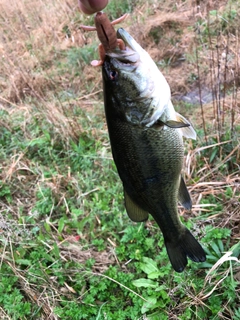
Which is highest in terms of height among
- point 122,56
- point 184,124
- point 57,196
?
point 122,56

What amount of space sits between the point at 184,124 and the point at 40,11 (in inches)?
255

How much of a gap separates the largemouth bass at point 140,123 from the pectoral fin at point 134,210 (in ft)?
0.13

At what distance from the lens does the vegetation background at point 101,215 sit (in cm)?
245

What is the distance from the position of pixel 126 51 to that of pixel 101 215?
82.5 inches

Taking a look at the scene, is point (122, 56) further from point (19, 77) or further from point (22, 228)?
point (19, 77)

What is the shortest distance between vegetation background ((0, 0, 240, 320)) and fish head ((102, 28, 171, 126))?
4.00 feet

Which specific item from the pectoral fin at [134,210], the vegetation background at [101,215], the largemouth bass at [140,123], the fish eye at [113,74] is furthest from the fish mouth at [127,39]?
the vegetation background at [101,215]

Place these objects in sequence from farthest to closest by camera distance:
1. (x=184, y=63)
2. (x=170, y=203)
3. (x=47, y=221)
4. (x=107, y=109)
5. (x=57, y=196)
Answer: (x=184, y=63), (x=57, y=196), (x=47, y=221), (x=170, y=203), (x=107, y=109)

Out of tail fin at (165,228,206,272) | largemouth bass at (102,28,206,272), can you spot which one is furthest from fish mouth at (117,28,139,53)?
tail fin at (165,228,206,272)

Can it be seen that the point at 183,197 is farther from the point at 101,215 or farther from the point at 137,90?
the point at 101,215

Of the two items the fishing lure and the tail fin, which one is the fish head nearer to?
the fishing lure

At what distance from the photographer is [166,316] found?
7.68ft

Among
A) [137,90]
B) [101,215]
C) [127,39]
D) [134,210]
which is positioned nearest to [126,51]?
[127,39]

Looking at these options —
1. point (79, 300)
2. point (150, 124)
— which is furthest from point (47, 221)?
point (150, 124)
